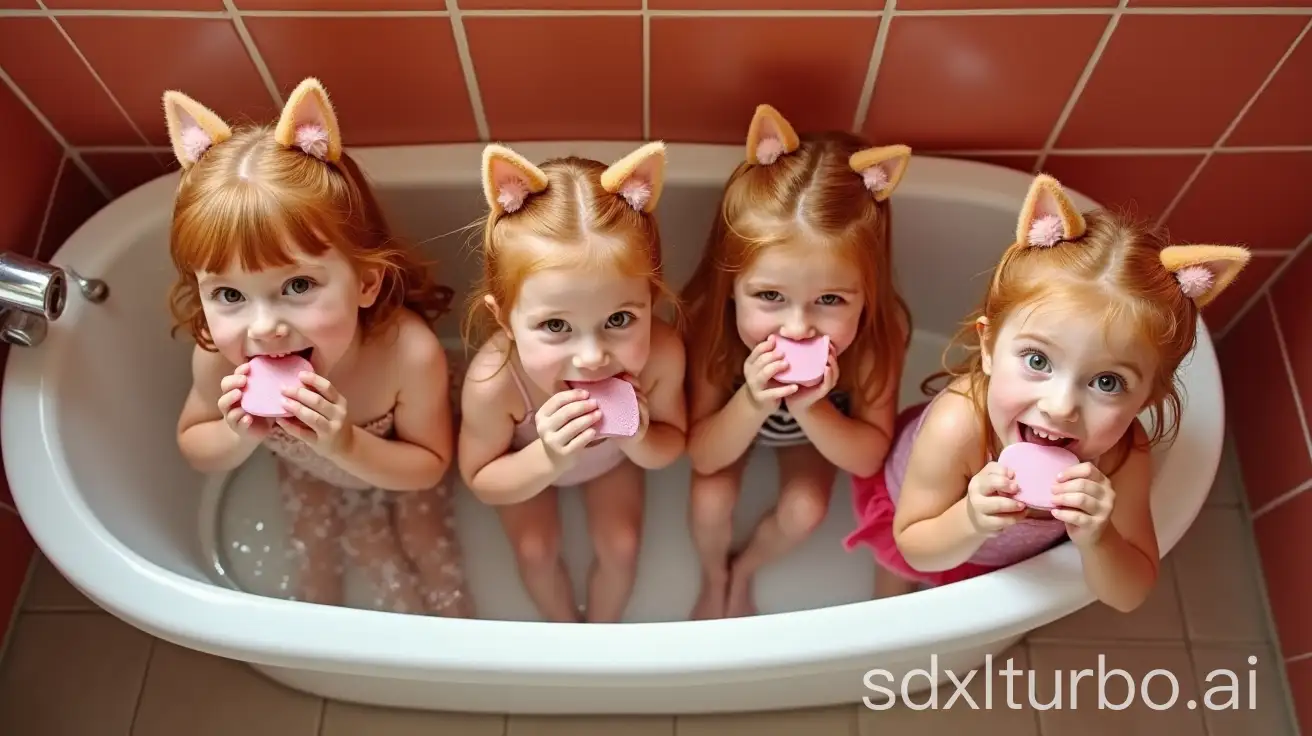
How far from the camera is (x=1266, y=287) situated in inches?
60.6

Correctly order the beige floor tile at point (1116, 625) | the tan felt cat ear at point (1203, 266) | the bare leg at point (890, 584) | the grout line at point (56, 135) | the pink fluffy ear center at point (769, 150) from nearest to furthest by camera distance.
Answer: the tan felt cat ear at point (1203, 266) < the pink fluffy ear center at point (769, 150) < the grout line at point (56, 135) < the bare leg at point (890, 584) < the beige floor tile at point (1116, 625)

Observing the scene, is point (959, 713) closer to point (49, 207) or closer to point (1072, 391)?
point (1072, 391)

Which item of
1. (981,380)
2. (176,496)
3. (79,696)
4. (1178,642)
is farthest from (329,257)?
(1178,642)

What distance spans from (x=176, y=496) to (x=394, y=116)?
585 millimetres

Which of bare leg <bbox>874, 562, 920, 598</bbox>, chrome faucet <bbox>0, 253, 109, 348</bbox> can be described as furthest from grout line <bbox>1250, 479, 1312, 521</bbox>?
chrome faucet <bbox>0, 253, 109, 348</bbox>

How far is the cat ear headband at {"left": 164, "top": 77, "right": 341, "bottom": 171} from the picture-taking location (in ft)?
3.38

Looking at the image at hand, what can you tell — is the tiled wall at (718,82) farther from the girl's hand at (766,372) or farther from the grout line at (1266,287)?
the girl's hand at (766,372)

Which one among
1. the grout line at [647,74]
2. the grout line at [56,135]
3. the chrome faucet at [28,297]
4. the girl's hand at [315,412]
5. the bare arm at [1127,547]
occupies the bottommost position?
the bare arm at [1127,547]

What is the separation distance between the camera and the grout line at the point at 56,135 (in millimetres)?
1238

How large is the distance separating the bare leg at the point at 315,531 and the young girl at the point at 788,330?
0.49m

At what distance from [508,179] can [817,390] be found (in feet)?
1.28

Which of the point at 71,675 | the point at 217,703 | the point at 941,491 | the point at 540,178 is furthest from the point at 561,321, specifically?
the point at 71,675

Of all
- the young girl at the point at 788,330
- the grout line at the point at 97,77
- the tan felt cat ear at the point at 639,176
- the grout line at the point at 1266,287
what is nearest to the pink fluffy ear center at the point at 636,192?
the tan felt cat ear at the point at 639,176

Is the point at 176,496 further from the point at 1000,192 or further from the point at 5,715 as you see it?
the point at 1000,192
